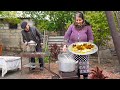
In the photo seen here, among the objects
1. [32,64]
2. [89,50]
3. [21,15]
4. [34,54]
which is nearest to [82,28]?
[89,50]

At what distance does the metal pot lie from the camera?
10.4ft

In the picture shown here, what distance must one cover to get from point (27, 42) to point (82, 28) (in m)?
2.07

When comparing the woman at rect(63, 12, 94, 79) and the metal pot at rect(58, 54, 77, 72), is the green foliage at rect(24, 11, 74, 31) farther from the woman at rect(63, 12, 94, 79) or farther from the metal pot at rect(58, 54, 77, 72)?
the woman at rect(63, 12, 94, 79)

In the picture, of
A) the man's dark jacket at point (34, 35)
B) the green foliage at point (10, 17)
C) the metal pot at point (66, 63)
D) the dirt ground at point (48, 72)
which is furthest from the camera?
the green foliage at point (10, 17)

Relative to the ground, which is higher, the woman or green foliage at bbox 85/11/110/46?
green foliage at bbox 85/11/110/46

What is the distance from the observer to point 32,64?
5.46 m

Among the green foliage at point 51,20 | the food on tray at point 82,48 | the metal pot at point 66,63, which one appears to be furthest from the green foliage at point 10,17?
the food on tray at point 82,48

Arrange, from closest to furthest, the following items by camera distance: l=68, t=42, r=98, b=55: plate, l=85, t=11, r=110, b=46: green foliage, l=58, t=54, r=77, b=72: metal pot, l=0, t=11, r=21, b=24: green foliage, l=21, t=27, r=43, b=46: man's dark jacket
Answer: l=68, t=42, r=98, b=55: plate
l=58, t=54, r=77, b=72: metal pot
l=21, t=27, r=43, b=46: man's dark jacket
l=85, t=11, r=110, b=46: green foliage
l=0, t=11, r=21, b=24: green foliage

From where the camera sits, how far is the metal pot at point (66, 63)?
10.4 ft

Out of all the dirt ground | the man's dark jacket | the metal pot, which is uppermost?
the man's dark jacket

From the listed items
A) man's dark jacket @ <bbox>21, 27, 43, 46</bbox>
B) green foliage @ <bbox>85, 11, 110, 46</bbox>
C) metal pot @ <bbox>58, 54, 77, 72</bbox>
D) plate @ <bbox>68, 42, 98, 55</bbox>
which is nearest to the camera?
plate @ <bbox>68, 42, 98, 55</bbox>

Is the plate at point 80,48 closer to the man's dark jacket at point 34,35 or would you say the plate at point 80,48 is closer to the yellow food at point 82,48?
the yellow food at point 82,48

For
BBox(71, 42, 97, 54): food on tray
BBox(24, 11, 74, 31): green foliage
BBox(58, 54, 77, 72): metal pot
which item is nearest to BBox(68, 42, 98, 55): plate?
BBox(71, 42, 97, 54): food on tray
